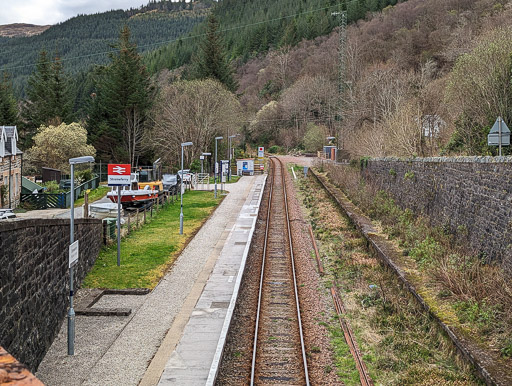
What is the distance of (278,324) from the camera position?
14.0 m

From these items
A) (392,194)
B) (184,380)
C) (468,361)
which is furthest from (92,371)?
(392,194)

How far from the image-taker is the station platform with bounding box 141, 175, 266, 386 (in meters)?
10.8

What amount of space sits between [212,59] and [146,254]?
57400 millimetres

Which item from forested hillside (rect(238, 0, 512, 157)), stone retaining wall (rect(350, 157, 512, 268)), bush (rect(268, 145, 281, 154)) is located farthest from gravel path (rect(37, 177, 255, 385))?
bush (rect(268, 145, 281, 154))

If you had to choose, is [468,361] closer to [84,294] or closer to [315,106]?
[84,294]

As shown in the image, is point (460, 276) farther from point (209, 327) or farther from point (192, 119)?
point (192, 119)

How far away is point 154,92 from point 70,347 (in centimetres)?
6071

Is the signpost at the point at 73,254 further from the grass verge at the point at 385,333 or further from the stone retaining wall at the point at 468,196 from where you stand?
the stone retaining wall at the point at 468,196

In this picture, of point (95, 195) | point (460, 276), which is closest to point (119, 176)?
point (460, 276)

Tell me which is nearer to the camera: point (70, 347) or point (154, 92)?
point (70, 347)

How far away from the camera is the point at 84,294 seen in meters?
16.6

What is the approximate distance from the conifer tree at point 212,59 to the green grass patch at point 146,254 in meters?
44.4

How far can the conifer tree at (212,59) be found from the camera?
74.8 meters

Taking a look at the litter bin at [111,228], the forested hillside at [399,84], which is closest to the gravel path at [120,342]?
the litter bin at [111,228]
